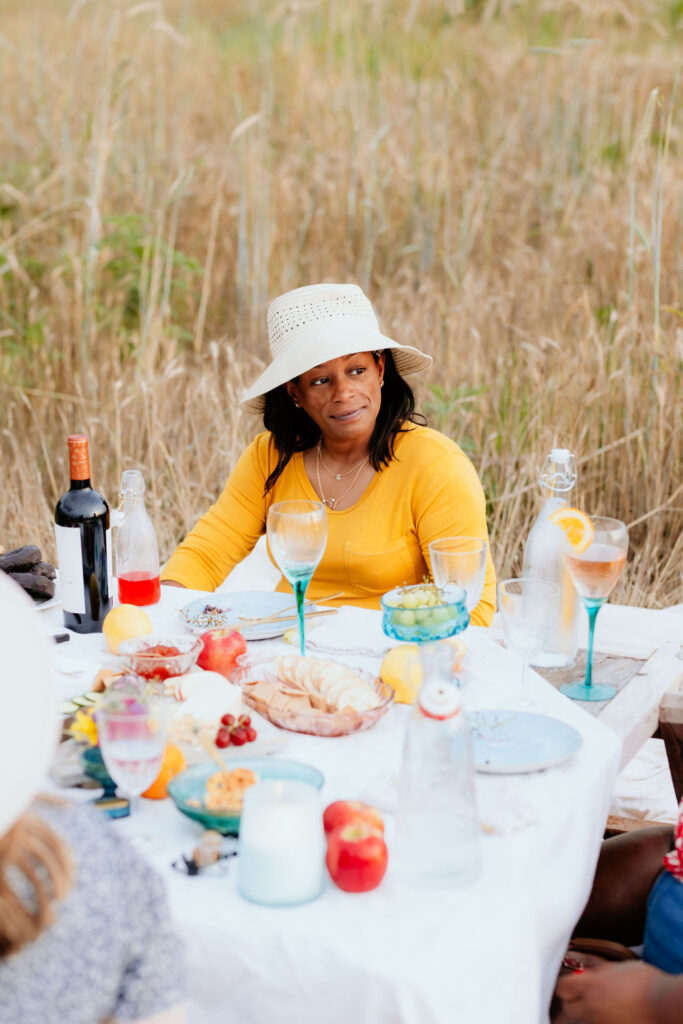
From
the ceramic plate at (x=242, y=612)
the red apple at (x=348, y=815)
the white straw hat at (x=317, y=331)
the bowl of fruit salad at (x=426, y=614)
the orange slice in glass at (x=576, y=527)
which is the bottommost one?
the ceramic plate at (x=242, y=612)

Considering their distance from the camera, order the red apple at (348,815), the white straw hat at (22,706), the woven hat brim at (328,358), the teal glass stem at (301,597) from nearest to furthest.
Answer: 1. the white straw hat at (22,706)
2. the red apple at (348,815)
3. the teal glass stem at (301,597)
4. the woven hat brim at (328,358)

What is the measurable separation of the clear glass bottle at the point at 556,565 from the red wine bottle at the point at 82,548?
29.1 inches

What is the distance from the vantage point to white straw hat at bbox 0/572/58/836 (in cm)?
89

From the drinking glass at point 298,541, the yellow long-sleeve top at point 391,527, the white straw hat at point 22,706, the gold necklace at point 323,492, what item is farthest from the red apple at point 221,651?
the gold necklace at point 323,492

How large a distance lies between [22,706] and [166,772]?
1.32ft

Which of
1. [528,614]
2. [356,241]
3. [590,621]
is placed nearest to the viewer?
[528,614]

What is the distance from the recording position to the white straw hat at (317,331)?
232 cm

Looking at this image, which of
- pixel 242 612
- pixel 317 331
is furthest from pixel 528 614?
pixel 317 331

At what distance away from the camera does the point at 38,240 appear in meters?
5.47

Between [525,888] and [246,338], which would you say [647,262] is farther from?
[525,888]

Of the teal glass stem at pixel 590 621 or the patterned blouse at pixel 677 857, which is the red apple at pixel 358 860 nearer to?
the patterned blouse at pixel 677 857

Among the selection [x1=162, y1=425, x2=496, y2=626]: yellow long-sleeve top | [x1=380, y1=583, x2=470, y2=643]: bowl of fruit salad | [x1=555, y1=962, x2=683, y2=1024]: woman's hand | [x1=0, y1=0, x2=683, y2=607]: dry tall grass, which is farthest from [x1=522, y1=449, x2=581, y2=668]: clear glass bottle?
[x1=0, y1=0, x2=683, y2=607]: dry tall grass

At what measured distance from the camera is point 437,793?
3.74 feet

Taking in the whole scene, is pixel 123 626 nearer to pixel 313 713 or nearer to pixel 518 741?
pixel 313 713
